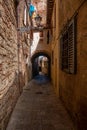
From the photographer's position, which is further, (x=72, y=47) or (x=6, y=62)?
(x=72, y=47)

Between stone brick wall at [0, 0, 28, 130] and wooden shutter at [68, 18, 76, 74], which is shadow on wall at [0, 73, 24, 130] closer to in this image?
stone brick wall at [0, 0, 28, 130]

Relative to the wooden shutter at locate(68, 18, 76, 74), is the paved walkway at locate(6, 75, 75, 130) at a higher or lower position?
lower

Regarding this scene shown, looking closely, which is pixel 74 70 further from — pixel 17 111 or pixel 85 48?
pixel 17 111

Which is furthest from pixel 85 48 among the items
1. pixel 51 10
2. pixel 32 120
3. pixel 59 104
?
pixel 51 10

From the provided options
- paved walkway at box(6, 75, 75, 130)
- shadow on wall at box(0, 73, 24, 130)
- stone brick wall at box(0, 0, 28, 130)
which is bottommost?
paved walkway at box(6, 75, 75, 130)

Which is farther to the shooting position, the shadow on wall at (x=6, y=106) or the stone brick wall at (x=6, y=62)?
the stone brick wall at (x=6, y=62)

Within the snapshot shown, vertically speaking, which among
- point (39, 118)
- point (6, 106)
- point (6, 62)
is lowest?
point (39, 118)

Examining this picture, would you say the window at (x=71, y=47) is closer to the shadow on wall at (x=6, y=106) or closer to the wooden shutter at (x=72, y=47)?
the wooden shutter at (x=72, y=47)

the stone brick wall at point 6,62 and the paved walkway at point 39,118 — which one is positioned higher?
the stone brick wall at point 6,62

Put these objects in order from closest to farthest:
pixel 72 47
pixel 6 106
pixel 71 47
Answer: pixel 6 106 → pixel 72 47 → pixel 71 47

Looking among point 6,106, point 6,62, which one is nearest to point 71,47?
point 6,62

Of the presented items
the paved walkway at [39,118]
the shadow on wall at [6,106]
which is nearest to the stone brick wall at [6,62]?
the shadow on wall at [6,106]

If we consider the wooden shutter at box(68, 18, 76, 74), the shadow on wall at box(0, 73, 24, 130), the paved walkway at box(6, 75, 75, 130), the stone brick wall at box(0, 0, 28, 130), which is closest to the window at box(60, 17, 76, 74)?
the wooden shutter at box(68, 18, 76, 74)

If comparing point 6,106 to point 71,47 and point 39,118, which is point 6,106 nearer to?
point 39,118
